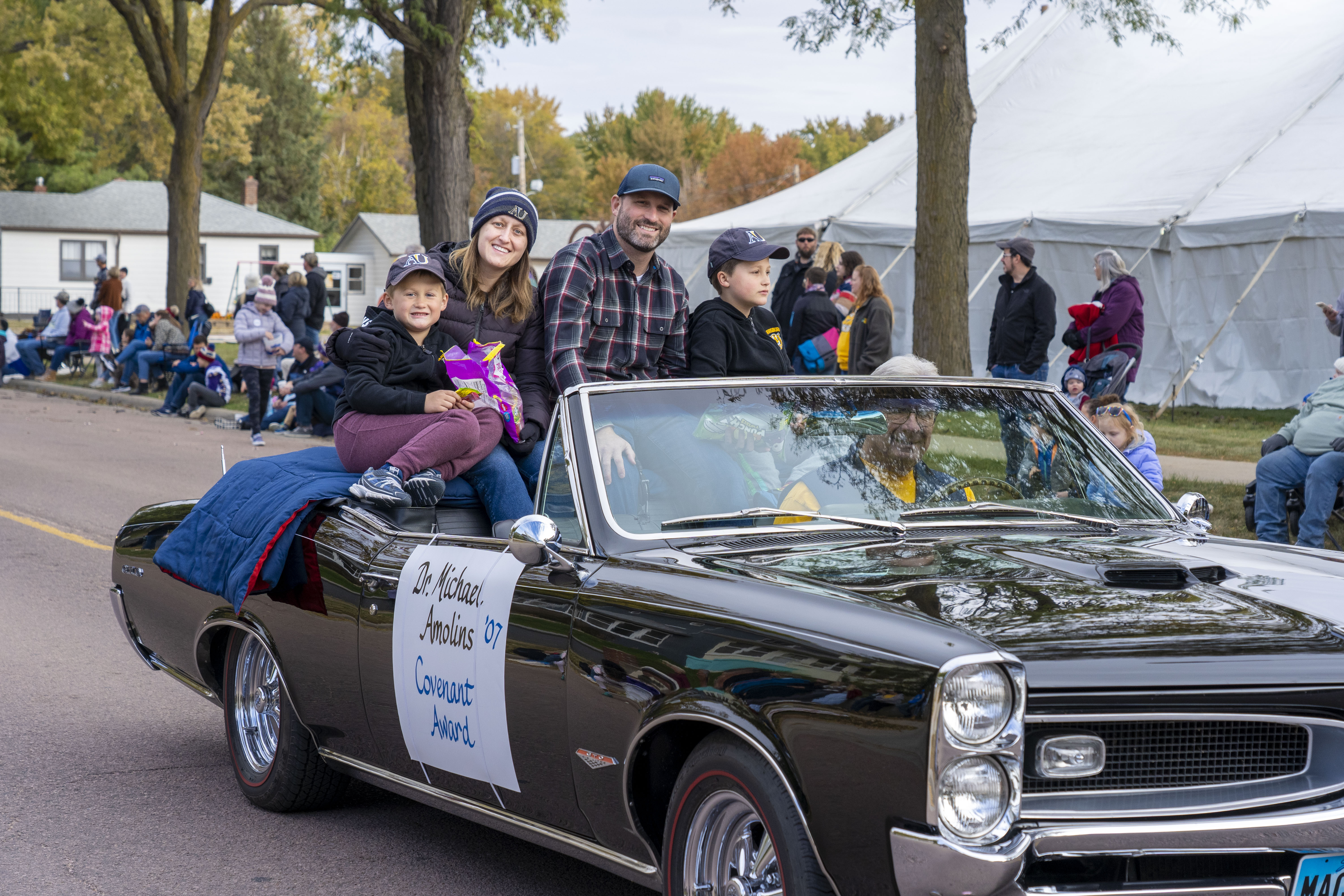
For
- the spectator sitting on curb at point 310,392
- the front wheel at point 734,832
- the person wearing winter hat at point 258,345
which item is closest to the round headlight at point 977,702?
the front wheel at point 734,832

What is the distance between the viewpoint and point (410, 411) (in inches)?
206

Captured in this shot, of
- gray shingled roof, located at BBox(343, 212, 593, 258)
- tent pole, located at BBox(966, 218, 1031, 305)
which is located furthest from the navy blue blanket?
gray shingled roof, located at BBox(343, 212, 593, 258)

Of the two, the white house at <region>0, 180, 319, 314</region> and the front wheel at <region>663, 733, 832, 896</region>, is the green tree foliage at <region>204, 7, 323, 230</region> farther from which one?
the front wheel at <region>663, 733, 832, 896</region>

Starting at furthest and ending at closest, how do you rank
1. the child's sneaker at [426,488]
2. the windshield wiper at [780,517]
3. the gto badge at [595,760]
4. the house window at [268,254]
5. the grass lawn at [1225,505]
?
the house window at [268,254]
the grass lawn at [1225,505]
the child's sneaker at [426,488]
the windshield wiper at [780,517]
the gto badge at [595,760]

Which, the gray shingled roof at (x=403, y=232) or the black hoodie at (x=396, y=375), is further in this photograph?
the gray shingled roof at (x=403, y=232)

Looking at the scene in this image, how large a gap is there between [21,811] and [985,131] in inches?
802

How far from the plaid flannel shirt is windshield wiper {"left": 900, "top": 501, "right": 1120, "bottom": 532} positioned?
1596mm

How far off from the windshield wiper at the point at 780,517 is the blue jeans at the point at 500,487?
3.92 feet

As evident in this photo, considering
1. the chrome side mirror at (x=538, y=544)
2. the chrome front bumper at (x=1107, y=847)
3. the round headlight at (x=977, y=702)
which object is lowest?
the chrome front bumper at (x=1107, y=847)

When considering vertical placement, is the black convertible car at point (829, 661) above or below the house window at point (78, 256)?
below

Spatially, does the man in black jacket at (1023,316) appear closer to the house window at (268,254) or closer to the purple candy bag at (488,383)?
the purple candy bag at (488,383)

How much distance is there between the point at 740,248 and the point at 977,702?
10.4 ft

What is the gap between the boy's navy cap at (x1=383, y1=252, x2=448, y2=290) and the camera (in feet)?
17.7

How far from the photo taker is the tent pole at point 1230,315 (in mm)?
17625
